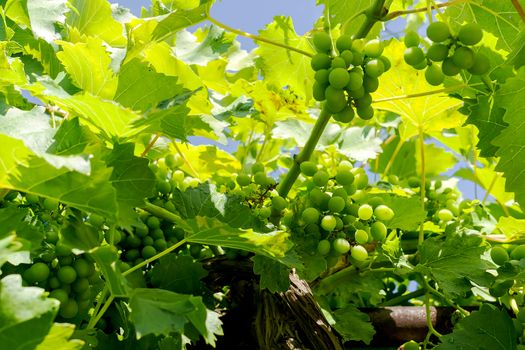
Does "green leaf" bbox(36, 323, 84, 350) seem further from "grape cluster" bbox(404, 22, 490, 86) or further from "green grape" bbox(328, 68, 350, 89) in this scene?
"grape cluster" bbox(404, 22, 490, 86)

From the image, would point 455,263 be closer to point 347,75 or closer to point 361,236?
point 361,236

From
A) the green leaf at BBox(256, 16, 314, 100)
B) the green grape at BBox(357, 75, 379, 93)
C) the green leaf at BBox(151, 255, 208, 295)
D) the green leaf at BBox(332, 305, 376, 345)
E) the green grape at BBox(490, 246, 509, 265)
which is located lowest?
the green leaf at BBox(332, 305, 376, 345)

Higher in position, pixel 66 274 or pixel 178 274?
pixel 66 274

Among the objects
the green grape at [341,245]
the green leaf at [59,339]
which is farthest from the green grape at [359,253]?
the green leaf at [59,339]

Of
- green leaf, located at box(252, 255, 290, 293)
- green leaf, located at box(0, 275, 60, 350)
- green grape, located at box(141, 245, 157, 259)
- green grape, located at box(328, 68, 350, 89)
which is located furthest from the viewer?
green grape, located at box(141, 245, 157, 259)

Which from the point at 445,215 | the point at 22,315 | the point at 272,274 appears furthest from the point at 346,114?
the point at 22,315

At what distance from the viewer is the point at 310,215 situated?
1.40m

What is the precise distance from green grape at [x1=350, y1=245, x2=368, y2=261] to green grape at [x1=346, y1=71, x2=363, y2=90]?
1.18 ft

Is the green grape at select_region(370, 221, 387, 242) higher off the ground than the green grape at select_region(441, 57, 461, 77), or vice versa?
the green grape at select_region(441, 57, 461, 77)

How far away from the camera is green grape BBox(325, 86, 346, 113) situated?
1.25m

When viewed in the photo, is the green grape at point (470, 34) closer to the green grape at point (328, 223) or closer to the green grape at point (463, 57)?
the green grape at point (463, 57)

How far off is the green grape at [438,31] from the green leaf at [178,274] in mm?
650

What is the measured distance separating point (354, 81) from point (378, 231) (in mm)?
363

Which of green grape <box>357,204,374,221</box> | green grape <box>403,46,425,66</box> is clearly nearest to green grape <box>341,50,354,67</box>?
green grape <box>403,46,425,66</box>
